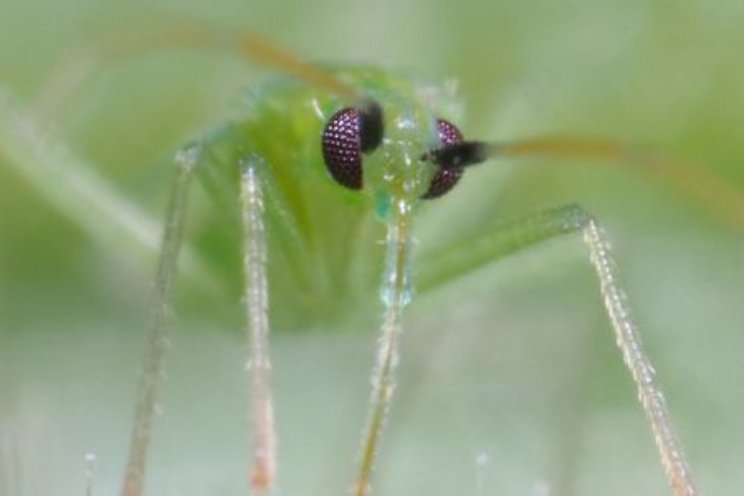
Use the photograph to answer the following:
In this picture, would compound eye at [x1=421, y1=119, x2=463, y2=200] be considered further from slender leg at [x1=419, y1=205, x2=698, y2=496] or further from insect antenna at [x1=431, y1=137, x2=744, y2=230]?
insect antenna at [x1=431, y1=137, x2=744, y2=230]

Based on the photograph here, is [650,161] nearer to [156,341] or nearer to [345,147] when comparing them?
[345,147]

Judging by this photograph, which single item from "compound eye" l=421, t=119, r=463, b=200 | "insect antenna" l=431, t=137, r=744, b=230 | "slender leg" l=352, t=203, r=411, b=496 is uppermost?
"compound eye" l=421, t=119, r=463, b=200

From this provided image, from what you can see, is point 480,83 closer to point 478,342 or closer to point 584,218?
point 478,342

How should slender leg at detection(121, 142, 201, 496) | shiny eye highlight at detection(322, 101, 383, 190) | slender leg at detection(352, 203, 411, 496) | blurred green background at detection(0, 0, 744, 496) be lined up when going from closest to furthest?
slender leg at detection(352, 203, 411, 496) < slender leg at detection(121, 142, 201, 496) < shiny eye highlight at detection(322, 101, 383, 190) < blurred green background at detection(0, 0, 744, 496)

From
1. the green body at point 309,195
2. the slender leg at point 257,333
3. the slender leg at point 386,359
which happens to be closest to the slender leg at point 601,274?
the green body at point 309,195

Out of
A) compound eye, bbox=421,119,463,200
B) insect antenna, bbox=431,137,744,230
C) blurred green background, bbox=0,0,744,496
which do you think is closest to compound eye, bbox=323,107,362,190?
compound eye, bbox=421,119,463,200
